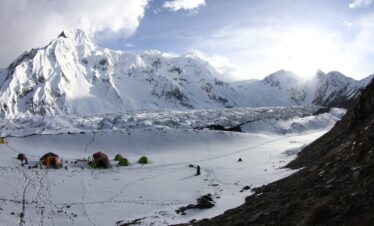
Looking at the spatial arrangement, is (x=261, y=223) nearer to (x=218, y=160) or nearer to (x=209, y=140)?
(x=218, y=160)

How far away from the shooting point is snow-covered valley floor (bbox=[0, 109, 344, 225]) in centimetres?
2852

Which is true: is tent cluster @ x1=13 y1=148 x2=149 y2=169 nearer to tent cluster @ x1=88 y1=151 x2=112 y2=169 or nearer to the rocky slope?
tent cluster @ x1=88 y1=151 x2=112 y2=169

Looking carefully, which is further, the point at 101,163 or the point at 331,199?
the point at 101,163

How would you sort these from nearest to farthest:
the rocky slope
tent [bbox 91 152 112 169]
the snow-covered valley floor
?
the rocky slope → the snow-covered valley floor → tent [bbox 91 152 112 169]

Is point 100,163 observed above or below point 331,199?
below

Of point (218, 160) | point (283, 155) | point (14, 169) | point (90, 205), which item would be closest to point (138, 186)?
point (90, 205)

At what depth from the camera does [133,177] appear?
42406mm

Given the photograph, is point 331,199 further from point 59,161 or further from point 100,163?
point 59,161

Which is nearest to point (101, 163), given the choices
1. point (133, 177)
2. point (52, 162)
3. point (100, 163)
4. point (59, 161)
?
point (100, 163)

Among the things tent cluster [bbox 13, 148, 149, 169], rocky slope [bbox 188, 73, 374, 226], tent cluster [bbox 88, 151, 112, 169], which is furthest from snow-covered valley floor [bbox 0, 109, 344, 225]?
rocky slope [bbox 188, 73, 374, 226]

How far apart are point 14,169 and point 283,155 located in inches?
1246

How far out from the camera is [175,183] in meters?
39.6

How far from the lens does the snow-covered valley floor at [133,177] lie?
93.6 feet

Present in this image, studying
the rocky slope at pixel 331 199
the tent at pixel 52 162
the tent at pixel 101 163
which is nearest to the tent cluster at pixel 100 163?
the tent at pixel 101 163
